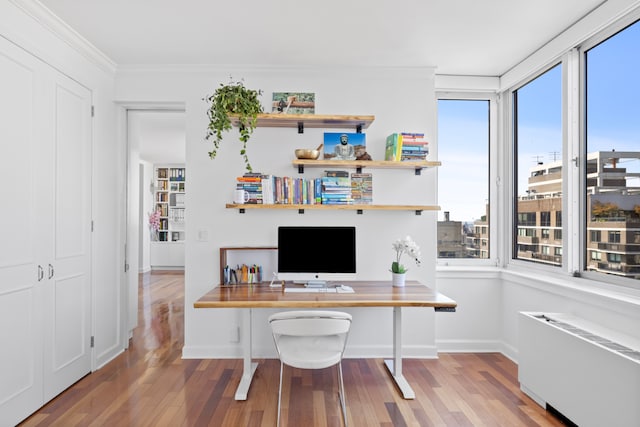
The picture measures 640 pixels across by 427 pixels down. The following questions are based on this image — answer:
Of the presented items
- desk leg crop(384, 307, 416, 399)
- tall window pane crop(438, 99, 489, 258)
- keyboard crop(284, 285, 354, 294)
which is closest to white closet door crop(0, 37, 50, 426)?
keyboard crop(284, 285, 354, 294)

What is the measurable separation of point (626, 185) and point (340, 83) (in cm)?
228

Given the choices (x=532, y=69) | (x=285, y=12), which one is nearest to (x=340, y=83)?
(x=285, y=12)

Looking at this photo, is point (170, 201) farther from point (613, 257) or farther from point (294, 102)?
point (613, 257)

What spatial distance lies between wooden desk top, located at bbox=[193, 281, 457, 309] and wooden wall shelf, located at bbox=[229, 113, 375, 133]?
53.7 inches

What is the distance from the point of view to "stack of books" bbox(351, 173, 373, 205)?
3.49 metres

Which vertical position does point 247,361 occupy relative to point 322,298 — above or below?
below

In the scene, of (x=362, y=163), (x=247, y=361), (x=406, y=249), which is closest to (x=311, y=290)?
(x=247, y=361)

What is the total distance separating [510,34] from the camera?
117 inches

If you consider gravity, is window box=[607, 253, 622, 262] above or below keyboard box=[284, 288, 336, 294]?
above

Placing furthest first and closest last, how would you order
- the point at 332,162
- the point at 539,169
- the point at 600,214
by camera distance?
1. the point at 539,169
2. the point at 332,162
3. the point at 600,214

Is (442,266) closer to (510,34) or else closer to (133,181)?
(510,34)

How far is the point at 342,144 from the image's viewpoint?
3447mm

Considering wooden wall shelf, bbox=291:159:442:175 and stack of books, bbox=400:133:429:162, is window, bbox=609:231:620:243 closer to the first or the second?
wooden wall shelf, bbox=291:159:442:175

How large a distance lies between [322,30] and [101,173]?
2163mm
